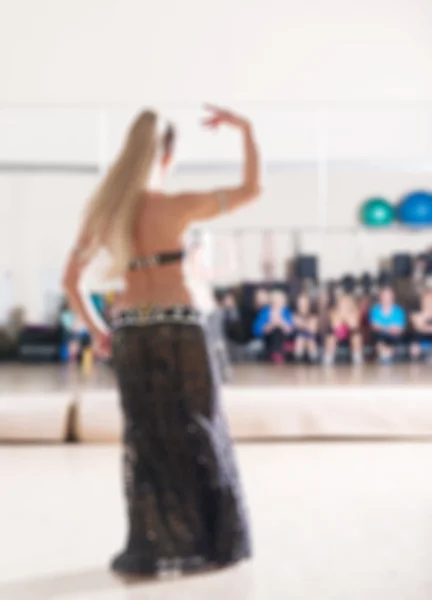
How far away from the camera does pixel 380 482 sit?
3.20 metres

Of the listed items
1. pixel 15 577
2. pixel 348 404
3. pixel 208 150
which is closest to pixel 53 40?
pixel 208 150

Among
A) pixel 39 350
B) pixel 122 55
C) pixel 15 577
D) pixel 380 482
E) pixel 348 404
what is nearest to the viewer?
pixel 15 577

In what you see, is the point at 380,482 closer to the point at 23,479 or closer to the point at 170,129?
the point at 23,479

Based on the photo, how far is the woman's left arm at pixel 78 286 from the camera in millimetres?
2242

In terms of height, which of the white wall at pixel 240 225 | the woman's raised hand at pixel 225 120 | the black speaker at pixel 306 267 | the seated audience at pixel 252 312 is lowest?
the seated audience at pixel 252 312

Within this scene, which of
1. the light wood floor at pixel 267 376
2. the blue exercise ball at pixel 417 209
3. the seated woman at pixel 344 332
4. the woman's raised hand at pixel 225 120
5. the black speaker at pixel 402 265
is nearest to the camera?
the woman's raised hand at pixel 225 120

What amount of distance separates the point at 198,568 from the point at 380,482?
1.14m

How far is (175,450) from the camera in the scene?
2.21 meters

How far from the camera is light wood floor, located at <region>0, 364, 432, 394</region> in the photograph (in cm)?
437

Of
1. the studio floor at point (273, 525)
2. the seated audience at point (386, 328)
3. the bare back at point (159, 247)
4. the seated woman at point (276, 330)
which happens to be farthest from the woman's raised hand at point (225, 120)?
Answer: the seated audience at point (386, 328)

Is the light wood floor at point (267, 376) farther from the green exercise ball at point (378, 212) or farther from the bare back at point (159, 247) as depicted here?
the bare back at point (159, 247)

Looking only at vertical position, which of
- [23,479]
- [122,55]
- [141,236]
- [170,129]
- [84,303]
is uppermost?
[122,55]

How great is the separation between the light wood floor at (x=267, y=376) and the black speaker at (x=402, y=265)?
2.03 feet

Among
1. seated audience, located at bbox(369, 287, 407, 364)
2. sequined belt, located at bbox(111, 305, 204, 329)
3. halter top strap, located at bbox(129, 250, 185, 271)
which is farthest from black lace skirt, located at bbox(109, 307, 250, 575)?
seated audience, located at bbox(369, 287, 407, 364)
